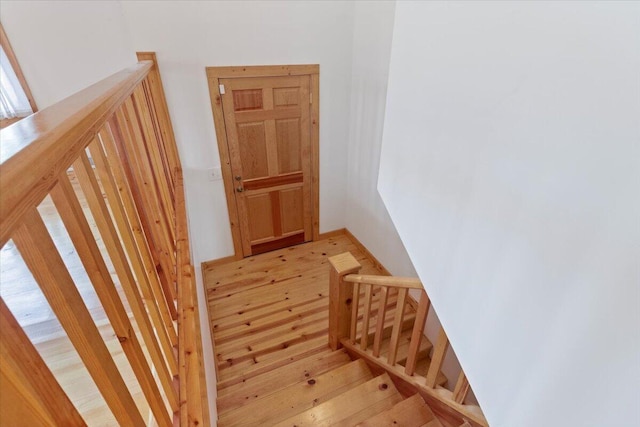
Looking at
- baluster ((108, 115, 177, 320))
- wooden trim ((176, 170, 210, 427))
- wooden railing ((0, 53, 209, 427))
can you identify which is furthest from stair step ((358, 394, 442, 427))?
baluster ((108, 115, 177, 320))

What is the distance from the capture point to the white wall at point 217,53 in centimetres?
253

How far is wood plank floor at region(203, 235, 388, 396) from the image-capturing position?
2611 millimetres

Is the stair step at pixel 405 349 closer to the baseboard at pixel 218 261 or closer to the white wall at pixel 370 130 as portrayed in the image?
the white wall at pixel 370 130

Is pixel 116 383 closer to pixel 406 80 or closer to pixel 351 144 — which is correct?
pixel 406 80

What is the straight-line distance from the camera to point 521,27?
0.63m

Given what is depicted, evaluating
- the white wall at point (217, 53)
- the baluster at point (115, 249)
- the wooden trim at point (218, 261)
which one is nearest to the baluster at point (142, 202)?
the baluster at point (115, 249)

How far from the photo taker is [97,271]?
552 millimetres

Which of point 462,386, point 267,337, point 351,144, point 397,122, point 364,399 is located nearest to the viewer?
point 397,122

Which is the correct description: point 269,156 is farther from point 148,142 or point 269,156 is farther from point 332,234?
point 148,142

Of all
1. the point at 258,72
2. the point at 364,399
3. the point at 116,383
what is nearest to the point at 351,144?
the point at 258,72

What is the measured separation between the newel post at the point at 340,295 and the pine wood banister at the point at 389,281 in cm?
6

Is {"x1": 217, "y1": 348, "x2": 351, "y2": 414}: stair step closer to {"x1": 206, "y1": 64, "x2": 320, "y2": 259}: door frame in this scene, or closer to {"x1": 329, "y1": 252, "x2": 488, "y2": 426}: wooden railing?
{"x1": 329, "y1": 252, "x2": 488, "y2": 426}: wooden railing

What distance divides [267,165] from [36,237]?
9.86ft

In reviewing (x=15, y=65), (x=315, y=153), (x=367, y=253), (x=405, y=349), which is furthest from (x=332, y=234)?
(x=15, y=65)
